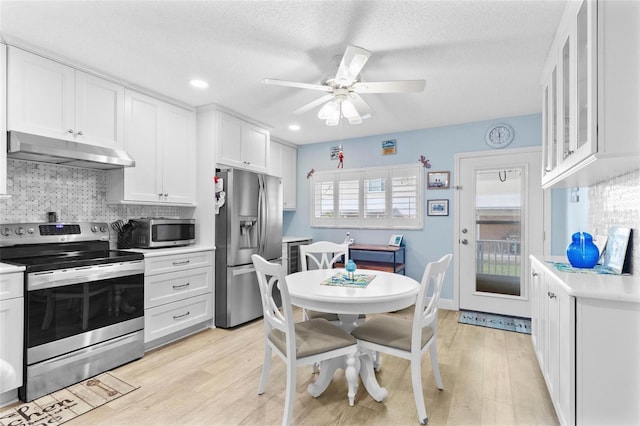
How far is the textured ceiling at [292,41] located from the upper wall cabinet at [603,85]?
0.42m

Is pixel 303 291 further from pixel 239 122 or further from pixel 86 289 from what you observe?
pixel 239 122

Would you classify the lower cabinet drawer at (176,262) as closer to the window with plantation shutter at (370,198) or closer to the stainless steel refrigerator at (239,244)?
the stainless steel refrigerator at (239,244)

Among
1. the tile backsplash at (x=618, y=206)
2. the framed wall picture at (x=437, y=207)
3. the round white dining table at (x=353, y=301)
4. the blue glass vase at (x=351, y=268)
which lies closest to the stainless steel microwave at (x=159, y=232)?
the round white dining table at (x=353, y=301)

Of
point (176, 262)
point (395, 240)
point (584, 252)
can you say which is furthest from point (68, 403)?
point (395, 240)

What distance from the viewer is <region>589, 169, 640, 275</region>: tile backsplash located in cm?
180

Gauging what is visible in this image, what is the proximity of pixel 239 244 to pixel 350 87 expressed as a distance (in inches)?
81.0

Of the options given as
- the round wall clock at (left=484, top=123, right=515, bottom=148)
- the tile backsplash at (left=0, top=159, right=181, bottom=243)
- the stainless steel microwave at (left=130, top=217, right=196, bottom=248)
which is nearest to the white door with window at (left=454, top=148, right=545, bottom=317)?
the round wall clock at (left=484, top=123, right=515, bottom=148)

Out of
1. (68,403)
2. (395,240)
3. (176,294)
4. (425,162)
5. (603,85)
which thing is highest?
(425,162)

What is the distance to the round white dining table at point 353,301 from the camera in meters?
1.89

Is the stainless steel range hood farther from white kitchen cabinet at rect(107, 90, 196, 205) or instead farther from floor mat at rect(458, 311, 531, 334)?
floor mat at rect(458, 311, 531, 334)

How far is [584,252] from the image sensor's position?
199 centimetres

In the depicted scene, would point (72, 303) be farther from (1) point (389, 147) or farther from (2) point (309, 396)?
(1) point (389, 147)

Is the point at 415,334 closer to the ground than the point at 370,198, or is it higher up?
closer to the ground

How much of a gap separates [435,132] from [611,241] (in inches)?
103
